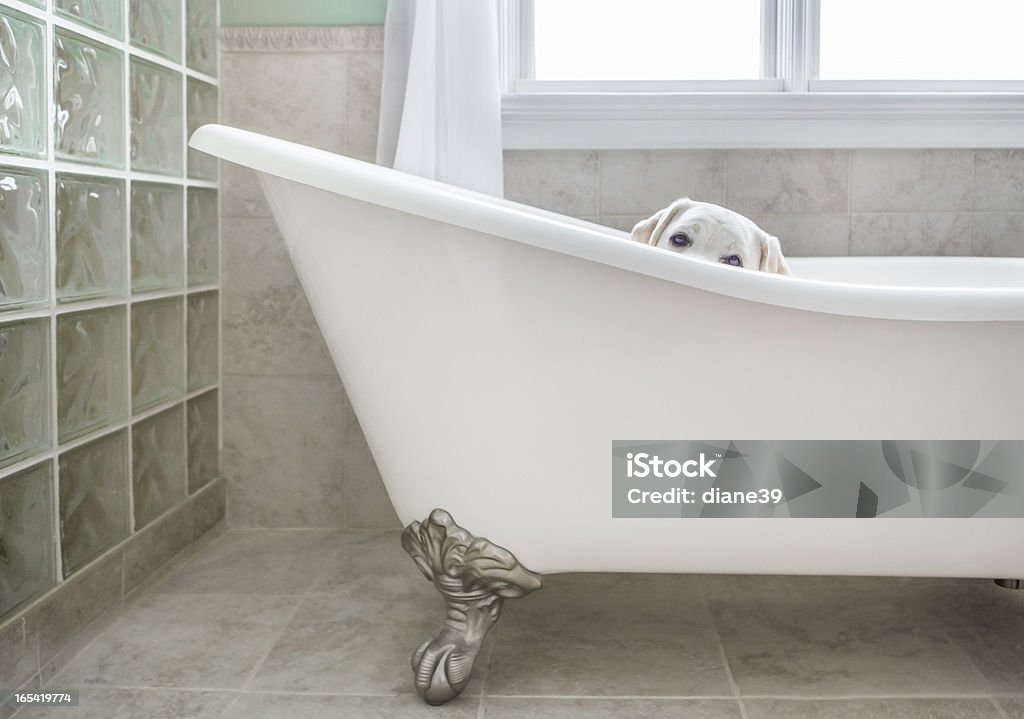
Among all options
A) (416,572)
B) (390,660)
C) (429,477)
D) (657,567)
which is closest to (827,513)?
(657,567)

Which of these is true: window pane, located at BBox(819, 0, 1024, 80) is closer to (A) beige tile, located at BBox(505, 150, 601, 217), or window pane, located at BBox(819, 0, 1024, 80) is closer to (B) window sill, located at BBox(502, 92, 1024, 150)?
(B) window sill, located at BBox(502, 92, 1024, 150)

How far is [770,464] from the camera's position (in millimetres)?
1193

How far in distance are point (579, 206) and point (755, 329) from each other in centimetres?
102

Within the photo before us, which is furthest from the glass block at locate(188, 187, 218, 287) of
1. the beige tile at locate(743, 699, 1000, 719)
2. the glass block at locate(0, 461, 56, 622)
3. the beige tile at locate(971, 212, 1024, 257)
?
the beige tile at locate(971, 212, 1024, 257)

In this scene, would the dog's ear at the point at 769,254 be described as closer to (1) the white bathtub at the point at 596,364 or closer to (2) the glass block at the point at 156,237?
(1) the white bathtub at the point at 596,364

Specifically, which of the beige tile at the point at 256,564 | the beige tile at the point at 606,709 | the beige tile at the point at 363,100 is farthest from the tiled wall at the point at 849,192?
the beige tile at the point at 606,709

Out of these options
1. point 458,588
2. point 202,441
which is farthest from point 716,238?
point 202,441

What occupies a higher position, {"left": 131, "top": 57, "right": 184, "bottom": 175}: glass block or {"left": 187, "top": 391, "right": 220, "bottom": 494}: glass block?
{"left": 131, "top": 57, "right": 184, "bottom": 175}: glass block

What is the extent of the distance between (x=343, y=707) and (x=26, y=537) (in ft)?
1.74

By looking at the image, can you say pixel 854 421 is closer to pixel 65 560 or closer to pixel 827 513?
pixel 827 513

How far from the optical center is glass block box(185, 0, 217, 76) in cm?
192

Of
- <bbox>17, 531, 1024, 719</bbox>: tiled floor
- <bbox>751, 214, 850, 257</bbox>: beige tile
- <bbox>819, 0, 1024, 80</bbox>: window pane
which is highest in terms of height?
<bbox>819, 0, 1024, 80</bbox>: window pane

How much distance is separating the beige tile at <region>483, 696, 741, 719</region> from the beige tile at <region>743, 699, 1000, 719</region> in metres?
0.04

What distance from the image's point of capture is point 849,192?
82.0 inches
